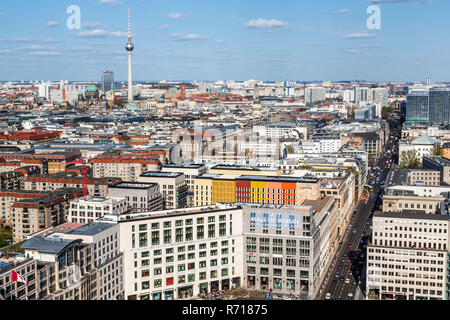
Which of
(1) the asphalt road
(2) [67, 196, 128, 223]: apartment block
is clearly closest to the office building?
(1) the asphalt road

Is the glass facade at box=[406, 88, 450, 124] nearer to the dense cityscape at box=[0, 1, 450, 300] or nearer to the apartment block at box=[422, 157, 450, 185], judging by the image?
the dense cityscape at box=[0, 1, 450, 300]

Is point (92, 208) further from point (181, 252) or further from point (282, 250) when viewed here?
point (282, 250)

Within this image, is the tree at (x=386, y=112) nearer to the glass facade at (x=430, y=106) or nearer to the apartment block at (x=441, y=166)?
the glass facade at (x=430, y=106)

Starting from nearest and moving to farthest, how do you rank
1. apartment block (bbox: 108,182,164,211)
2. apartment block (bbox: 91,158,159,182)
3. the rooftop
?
apartment block (bbox: 108,182,164,211), the rooftop, apartment block (bbox: 91,158,159,182)

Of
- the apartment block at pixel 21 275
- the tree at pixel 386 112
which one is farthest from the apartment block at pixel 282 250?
the tree at pixel 386 112

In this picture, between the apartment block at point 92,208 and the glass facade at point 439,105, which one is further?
the glass facade at point 439,105

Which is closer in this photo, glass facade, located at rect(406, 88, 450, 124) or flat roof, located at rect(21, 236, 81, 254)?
flat roof, located at rect(21, 236, 81, 254)
